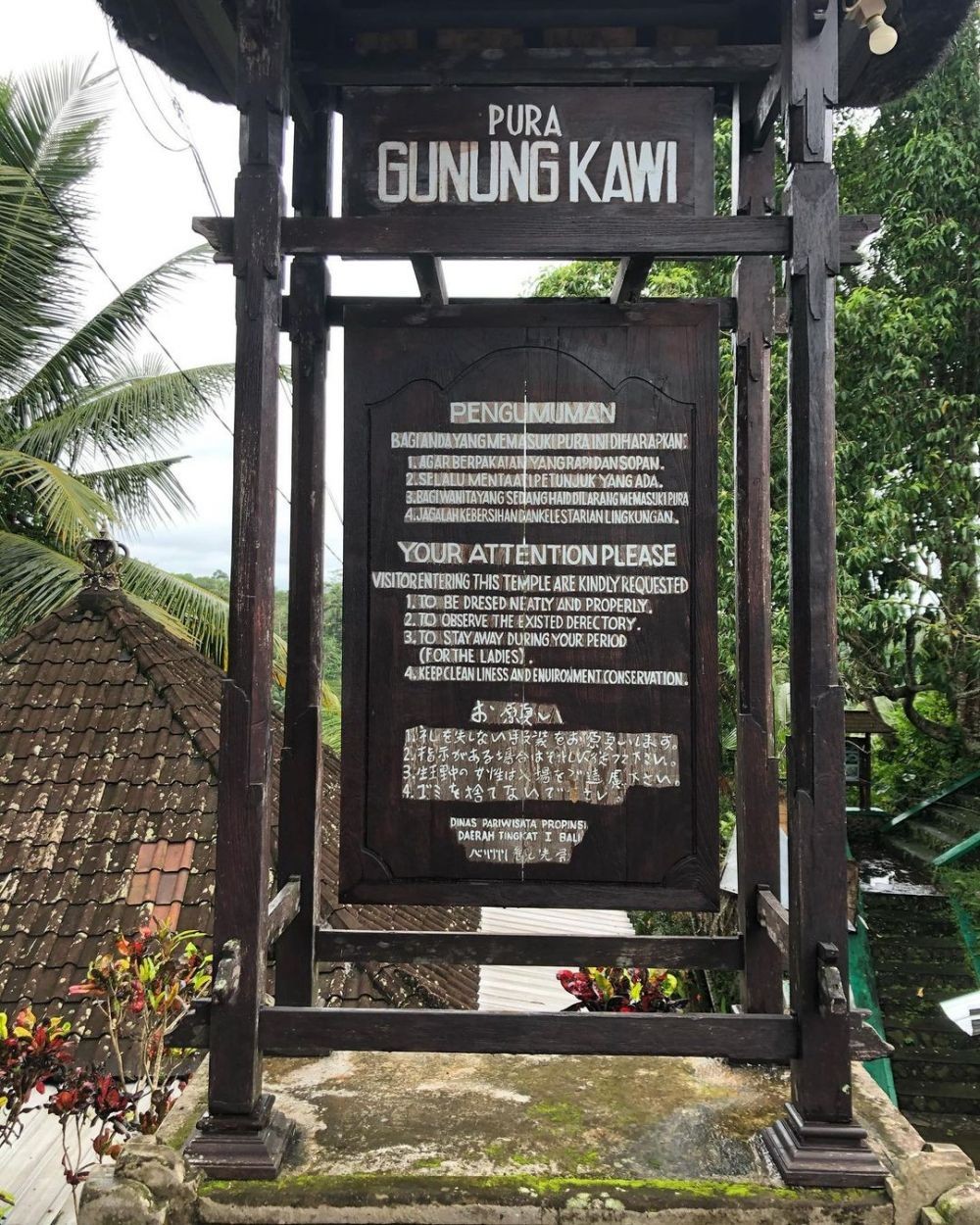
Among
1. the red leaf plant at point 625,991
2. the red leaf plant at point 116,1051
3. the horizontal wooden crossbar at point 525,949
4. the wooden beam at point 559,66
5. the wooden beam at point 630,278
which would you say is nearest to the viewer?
the wooden beam at point 630,278

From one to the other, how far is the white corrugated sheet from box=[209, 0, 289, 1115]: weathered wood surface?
10.9 ft

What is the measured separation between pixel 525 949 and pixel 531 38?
2.96 metres

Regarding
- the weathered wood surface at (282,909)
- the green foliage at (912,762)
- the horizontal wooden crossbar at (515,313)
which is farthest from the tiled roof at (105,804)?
the green foliage at (912,762)

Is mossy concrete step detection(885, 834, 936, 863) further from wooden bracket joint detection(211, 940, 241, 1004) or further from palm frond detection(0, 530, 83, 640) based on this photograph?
wooden bracket joint detection(211, 940, 241, 1004)

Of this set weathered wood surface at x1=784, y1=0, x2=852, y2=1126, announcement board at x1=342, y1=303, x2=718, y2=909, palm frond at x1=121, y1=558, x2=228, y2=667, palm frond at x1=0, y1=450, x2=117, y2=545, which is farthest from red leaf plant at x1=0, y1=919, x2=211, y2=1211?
palm frond at x1=121, y1=558, x2=228, y2=667

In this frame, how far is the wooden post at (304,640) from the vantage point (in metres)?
3.12

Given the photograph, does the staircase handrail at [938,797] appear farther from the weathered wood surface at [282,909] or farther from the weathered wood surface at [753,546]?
the weathered wood surface at [282,909]

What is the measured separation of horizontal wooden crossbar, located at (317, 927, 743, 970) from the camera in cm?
305

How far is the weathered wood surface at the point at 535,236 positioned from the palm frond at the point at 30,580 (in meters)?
7.86

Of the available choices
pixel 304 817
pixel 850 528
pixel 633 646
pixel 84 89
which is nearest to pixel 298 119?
pixel 633 646

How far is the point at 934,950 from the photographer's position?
42.7ft

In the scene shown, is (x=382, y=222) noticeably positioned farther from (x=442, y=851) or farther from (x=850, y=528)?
(x=850, y=528)

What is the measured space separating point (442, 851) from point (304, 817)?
53 cm

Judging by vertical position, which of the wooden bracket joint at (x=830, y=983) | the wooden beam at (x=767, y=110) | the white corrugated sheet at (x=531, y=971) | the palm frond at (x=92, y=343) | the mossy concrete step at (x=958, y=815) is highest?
the palm frond at (x=92, y=343)
